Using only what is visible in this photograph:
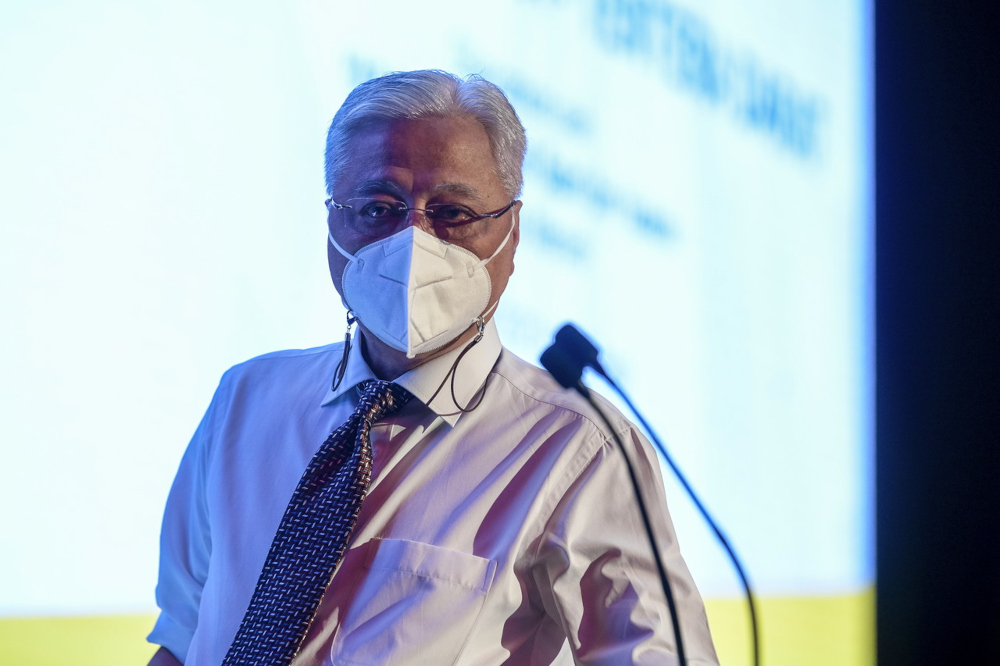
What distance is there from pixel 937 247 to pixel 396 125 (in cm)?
173

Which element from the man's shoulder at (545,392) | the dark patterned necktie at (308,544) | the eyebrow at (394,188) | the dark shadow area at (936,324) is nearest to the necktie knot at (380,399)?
the dark patterned necktie at (308,544)

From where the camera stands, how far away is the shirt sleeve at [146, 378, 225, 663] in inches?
50.8

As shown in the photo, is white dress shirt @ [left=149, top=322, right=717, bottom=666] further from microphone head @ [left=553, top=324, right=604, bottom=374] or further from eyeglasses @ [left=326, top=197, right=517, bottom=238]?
microphone head @ [left=553, top=324, right=604, bottom=374]

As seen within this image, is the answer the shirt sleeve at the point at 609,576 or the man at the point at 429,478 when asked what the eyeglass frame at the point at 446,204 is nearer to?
the man at the point at 429,478

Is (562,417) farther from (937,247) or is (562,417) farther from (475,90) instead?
(937,247)

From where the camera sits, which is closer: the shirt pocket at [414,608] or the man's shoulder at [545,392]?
the shirt pocket at [414,608]

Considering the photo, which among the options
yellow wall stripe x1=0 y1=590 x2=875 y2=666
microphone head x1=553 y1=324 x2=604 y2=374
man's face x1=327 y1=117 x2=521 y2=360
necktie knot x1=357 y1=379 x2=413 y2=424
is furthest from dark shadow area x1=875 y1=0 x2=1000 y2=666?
microphone head x1=553 y1=324 x2=604 y2=374

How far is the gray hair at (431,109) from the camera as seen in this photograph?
117 cm

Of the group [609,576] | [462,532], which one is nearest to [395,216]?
[462,532]

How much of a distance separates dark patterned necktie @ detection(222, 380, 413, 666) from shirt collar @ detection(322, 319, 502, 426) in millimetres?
60

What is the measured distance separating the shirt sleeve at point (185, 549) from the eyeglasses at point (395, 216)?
0.39 metres

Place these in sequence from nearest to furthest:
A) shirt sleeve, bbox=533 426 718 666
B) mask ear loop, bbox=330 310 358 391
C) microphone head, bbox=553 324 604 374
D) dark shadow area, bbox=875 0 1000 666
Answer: microphone head, bbox=553 324 604 374 → shirt sleeve, bbox=533 426 718 666 → mask ear loop, bbox=330 310 358 391 → dark shadow area, bbox=875 0 1000 666

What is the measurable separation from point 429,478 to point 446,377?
140mm

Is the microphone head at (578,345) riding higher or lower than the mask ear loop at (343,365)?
higher
